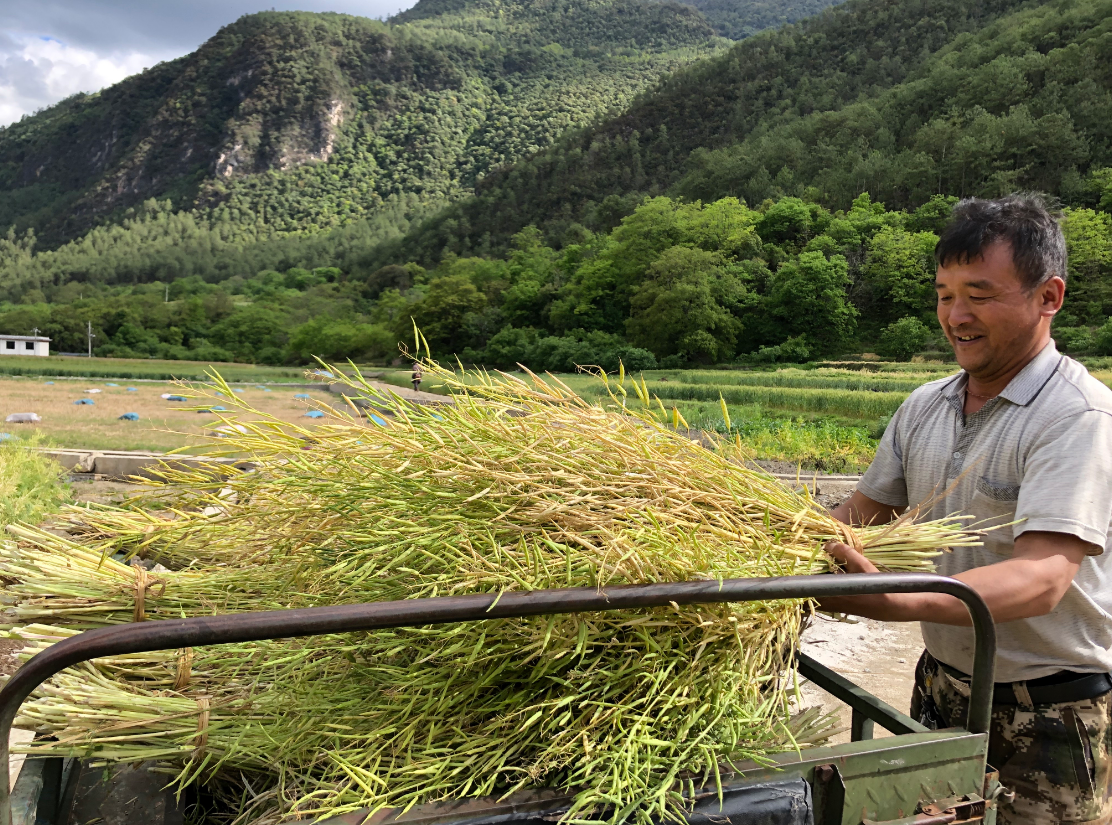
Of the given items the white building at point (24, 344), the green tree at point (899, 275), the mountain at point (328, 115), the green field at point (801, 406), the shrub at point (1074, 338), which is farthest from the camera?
the mountain at point (328, 115)

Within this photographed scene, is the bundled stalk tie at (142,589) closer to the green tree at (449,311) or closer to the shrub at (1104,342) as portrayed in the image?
the shrub at (1104,342)

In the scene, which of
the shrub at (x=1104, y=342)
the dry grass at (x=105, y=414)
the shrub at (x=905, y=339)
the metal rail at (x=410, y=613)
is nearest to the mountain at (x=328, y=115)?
the shrub at (x=905, y=339)

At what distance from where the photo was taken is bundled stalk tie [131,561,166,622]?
1503mm

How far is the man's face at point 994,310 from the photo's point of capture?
1.74m

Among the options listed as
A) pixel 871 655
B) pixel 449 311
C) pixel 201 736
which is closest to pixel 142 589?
pixel 201 736

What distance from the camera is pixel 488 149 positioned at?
14688 cm

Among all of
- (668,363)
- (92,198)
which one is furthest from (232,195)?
(668,363)

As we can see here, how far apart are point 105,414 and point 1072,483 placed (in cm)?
2578

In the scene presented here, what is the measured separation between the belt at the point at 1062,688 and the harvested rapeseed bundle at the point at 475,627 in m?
0.60

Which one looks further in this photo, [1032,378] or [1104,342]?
[1104,342]

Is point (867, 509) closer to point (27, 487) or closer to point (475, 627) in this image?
point (475, 627)

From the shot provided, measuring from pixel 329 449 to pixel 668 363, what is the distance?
40.0m

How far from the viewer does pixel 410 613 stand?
100cm

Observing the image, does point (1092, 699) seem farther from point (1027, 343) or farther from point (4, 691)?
point (4, 691)
